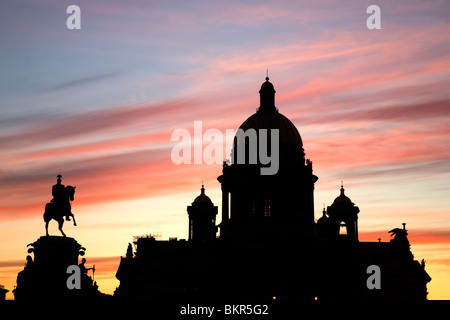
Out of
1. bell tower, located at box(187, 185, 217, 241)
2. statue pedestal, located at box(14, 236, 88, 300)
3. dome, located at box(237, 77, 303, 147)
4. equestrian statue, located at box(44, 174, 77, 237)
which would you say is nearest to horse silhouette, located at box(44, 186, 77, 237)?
equestrian statue, located at box(44, 174, 77, 237)

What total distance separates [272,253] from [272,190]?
7273mm

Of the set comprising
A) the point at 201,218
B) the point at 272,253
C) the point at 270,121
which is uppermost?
the point at 270,121

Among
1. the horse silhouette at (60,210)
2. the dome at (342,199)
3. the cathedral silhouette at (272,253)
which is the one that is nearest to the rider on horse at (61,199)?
the horse silhouette at (60,210)

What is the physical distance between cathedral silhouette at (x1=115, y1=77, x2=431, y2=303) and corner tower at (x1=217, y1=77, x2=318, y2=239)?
11 centimetres

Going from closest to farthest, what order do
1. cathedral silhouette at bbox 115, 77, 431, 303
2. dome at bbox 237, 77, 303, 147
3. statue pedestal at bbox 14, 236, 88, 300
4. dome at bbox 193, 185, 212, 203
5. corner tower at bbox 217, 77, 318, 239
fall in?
1. statue pedestal at bbox 14, 236, 88, 300
2. cathedral silhouette at bbox 115, 77, 431, 303
3. dome at bbox 237, 77, 303, 147
4. corner tower at bbox 217, 77, 318, 239
5. dome at bbox 193, 185, 212, 203

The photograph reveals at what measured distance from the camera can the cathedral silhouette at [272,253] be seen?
98125mm

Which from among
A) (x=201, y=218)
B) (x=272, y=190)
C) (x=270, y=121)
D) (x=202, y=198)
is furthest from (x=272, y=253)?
(x=202, y=198)

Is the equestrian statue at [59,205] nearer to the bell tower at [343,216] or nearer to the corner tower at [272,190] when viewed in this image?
the corner tower at [272,190]

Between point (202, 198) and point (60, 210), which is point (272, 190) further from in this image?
point (60, 210)

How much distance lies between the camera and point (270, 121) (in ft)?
328

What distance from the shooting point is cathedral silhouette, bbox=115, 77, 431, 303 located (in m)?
98.1

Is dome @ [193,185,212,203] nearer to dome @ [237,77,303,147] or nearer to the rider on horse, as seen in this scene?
dome @ [237,77,303,147]

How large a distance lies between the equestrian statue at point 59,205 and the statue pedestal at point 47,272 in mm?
1302

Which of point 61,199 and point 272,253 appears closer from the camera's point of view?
point 61,199
